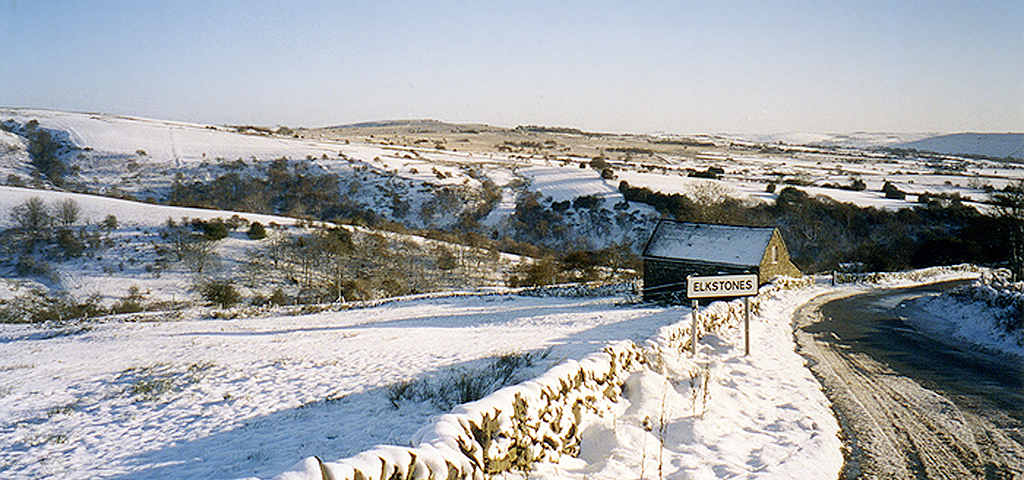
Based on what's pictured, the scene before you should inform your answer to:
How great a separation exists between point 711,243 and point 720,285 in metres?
21.2

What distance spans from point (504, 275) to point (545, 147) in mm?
89656

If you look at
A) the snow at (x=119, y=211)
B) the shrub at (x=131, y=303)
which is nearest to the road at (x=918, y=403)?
the shrub at (x=131, y=303)

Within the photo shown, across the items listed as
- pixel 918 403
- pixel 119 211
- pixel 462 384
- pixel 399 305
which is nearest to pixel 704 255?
pixel 399 305

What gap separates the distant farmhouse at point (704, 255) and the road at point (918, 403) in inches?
478

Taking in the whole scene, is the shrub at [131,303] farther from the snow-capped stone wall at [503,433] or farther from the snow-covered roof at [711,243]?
the snow-capped stone wall at [503,433]

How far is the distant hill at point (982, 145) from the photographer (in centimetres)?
14462

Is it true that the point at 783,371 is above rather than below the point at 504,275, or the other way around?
above

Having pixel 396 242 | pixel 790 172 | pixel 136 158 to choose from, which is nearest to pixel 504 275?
pixel 396 242

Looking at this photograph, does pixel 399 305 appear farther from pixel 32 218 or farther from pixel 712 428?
pixel 32 218

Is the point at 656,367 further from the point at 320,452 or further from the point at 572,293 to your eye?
the point at 572,293

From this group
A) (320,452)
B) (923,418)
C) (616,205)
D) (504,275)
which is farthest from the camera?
(616,205)

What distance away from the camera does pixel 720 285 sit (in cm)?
1085

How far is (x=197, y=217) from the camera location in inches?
1714

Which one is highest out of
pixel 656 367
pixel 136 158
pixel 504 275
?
pixel 136 158
